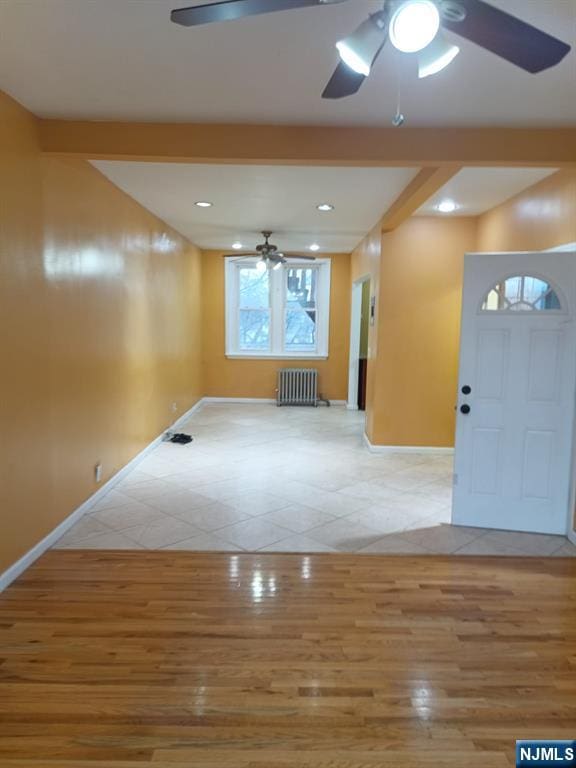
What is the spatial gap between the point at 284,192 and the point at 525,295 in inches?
87.5

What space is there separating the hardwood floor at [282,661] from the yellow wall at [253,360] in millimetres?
5673

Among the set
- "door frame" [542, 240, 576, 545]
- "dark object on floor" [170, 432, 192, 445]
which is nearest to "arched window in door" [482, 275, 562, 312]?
"door frame" [542, 240, 576, 545]

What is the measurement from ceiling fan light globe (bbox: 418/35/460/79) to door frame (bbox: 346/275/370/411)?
5.93 m

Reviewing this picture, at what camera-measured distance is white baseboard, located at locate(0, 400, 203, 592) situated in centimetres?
264

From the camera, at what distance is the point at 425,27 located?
1363mm

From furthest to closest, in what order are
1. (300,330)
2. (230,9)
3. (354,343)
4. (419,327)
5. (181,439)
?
(300,330)
(354,343)
(181,439)
(419,327)
(230,9)

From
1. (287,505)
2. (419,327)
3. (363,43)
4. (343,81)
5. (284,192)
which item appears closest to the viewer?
(363,43)

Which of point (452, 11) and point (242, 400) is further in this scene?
point (242, 400)

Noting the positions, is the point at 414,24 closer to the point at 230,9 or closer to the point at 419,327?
the point at 230,9

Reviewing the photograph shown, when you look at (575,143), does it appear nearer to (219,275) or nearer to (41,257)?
(41,257)

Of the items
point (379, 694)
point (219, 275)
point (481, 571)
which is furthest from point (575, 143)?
point (219, 275)

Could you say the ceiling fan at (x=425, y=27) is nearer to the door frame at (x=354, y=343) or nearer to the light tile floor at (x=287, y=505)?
the light tile floor at (x=287, y=505)

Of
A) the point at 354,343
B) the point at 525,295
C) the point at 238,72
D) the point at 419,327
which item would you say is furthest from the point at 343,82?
the point at 354,343

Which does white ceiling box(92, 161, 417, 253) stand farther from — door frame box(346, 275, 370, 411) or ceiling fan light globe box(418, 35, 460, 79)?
ceiling fan light globe box(418, 35, 460, 79)
